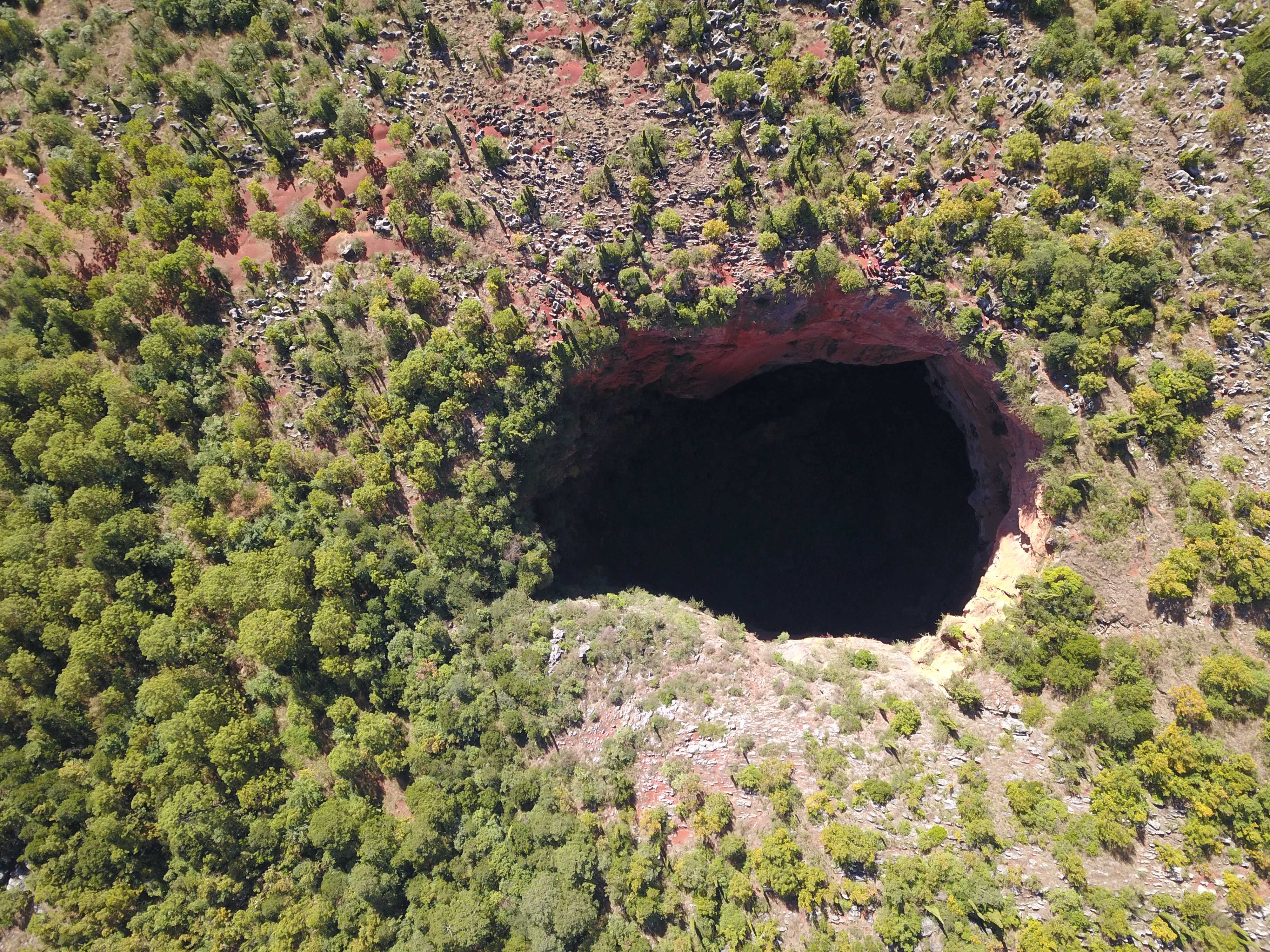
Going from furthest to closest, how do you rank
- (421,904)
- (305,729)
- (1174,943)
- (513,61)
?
1. (513,61)
2. (305,729)
3. (421,904)
4. (1174,943)

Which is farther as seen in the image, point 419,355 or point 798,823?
point 419,355

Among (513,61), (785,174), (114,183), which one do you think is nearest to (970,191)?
(785,174)

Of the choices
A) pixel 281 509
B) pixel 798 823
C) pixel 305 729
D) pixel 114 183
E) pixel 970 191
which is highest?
pixel 114 183

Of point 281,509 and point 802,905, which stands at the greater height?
point 281,509

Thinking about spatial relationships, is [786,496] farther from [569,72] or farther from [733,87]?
[569,72]

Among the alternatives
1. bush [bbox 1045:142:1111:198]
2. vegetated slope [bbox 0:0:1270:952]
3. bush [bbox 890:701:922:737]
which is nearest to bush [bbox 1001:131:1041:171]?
vegetated slope [bbox 0:0:1270:952]

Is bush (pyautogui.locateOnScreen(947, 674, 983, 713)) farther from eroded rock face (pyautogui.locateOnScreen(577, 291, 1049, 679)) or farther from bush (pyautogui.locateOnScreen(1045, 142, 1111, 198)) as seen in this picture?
bush (pyautogui.locateOnScreen(1045, 142, 1111, 198))

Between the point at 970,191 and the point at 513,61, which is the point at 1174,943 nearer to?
the point at 970,191

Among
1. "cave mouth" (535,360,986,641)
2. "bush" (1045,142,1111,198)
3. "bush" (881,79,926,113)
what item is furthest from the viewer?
"cave mouth" (535,360,986,641)
